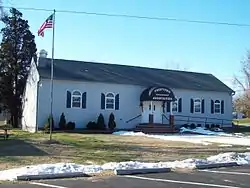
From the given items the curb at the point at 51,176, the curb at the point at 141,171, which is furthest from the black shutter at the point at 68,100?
the curb at the point at 51,176

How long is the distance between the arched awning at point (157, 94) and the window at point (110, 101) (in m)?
2.68

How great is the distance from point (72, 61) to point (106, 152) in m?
22.5

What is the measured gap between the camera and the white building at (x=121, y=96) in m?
34.0

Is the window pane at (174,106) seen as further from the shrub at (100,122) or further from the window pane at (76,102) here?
the window pane at (76,102)

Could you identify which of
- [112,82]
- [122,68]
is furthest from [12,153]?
[122,68]

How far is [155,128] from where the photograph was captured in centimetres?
3519

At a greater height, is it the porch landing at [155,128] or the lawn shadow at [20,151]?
the porch landing at [155,128]

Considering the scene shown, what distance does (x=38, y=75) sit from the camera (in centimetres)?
3384

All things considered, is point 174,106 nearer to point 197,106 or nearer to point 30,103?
point 197,106

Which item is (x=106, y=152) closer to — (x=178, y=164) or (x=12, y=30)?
(x=178, y=164)

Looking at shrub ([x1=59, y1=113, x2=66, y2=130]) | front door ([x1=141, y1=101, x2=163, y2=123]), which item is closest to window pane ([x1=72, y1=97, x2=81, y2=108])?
shrub ([x1=59, y1=113, x2=66, y2=130])

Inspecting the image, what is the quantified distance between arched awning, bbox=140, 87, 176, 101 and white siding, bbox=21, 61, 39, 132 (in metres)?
9.33

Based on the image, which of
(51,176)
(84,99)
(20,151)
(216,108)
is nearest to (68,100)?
(84,99)

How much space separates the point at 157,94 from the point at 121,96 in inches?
124
